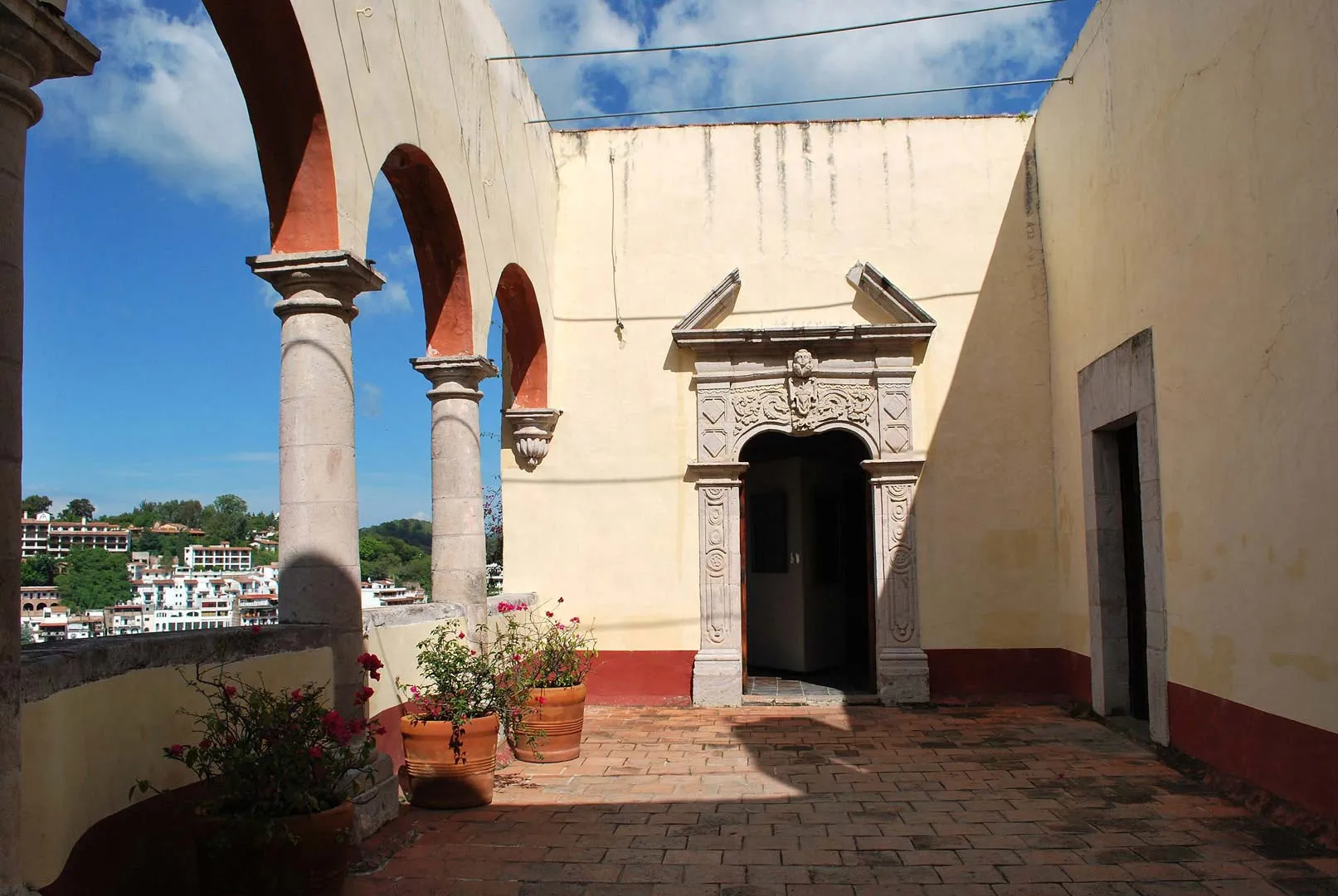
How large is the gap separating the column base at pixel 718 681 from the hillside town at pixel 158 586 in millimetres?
5957

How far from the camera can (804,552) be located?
33.6ft

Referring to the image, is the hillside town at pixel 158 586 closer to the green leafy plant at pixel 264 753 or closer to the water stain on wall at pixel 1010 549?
the water stain on wall at pixel 1010 549

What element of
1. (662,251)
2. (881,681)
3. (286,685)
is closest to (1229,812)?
(881,681)

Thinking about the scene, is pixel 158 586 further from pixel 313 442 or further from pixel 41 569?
pixel 313 442

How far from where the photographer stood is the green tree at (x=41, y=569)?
26728 millimetres

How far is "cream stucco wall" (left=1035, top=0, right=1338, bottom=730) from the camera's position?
414 cm

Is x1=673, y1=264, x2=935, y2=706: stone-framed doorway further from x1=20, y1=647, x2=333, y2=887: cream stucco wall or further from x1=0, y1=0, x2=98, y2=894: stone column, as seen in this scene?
x1=0, y1=0, x2=98, y2=894: stone column

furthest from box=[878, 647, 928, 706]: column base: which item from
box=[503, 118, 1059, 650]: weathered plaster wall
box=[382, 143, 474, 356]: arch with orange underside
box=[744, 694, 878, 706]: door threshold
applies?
box=[382, 143, 474, 356]: arch with orange underside

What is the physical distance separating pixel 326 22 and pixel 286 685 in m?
2.79

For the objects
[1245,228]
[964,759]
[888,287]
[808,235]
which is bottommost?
[964,759]

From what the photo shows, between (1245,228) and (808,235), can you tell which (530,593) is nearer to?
(808,235)

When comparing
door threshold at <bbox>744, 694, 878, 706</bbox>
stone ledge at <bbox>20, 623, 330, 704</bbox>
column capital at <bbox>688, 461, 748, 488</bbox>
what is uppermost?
column capital at <bbox>688, 461, 748, 488</bbox>

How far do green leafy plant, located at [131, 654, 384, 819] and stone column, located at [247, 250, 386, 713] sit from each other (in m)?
0.81

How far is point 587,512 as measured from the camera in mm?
8250
